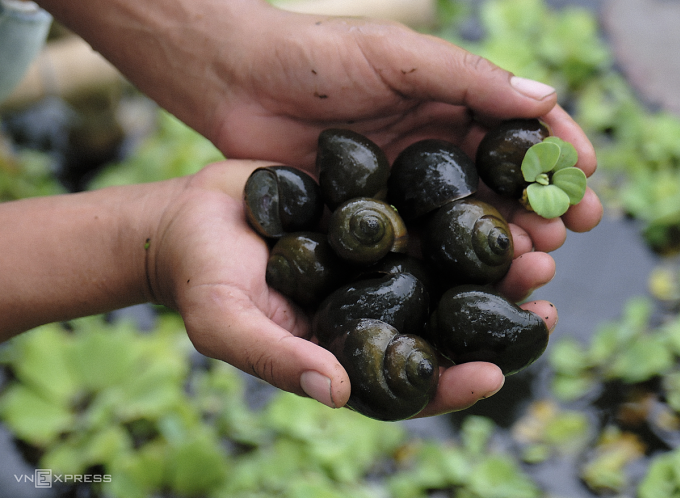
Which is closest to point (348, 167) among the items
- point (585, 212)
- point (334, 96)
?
point (334, 96)

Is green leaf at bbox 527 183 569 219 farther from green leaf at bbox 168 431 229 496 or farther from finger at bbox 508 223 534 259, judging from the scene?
green leaf at bbox 168 431 229 496

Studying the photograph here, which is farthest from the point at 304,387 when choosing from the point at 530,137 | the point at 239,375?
the point at 239,375

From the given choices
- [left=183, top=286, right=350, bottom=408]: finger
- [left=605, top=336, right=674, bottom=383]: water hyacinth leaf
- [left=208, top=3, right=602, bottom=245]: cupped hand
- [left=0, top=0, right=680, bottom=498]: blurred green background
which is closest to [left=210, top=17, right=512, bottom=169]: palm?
[left=208, top=3, right=602, bottom=245]: cupped hand

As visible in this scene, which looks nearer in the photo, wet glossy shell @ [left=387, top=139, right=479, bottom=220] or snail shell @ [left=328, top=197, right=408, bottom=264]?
snail shell @ [left=328, top=197, right=408, bottom=264]

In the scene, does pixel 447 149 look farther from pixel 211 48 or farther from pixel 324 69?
pixel 211 48

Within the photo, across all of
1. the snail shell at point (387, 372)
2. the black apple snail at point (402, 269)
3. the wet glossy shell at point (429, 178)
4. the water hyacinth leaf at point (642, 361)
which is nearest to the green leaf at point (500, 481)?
the water hyacinth leaf at point (642, 361)

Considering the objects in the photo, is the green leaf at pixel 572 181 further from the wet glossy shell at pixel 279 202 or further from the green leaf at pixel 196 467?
the green leaf at pixel 196 467
